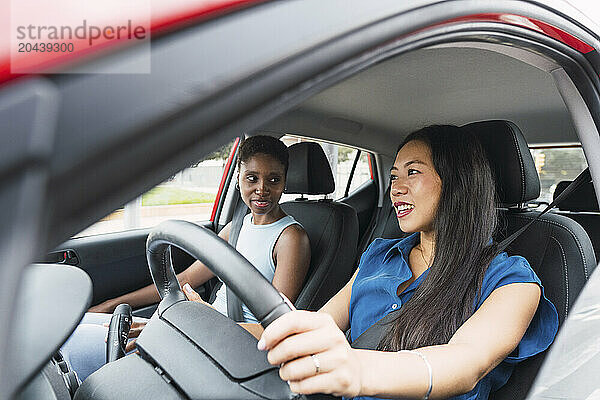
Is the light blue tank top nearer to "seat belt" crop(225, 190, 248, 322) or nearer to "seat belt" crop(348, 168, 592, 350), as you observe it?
"seat belt" crop(225, 190, 248, 322)

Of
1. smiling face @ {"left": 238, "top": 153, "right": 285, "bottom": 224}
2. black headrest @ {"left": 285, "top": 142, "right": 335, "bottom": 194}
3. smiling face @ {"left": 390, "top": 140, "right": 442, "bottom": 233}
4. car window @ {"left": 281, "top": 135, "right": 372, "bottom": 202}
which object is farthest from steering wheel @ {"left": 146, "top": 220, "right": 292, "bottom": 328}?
car window @ {"left": 281, "top": 135, "right": 372, "bottom": 202}

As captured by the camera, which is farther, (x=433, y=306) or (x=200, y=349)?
(x=433, y=306)

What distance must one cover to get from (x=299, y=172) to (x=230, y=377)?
1937 mm

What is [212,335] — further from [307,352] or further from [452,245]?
[452,245]

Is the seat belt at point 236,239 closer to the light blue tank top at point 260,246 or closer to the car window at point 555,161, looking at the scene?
Answer: the light blue tank top at point 260,246

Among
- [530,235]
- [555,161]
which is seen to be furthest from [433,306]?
[555,161]

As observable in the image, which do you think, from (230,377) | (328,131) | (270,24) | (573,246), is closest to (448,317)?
(573,246)

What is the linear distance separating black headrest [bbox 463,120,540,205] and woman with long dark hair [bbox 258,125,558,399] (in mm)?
124

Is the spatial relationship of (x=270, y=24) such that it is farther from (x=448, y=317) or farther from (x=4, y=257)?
(x=448, y=317)

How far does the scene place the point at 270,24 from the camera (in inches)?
19.3

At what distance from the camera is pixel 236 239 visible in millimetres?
2621

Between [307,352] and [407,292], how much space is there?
812 millimetres

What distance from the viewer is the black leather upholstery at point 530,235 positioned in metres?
1.38

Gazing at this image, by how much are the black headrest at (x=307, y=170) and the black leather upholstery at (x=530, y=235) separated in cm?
109
